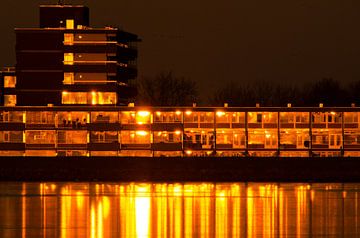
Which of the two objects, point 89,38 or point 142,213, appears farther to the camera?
point 89,38

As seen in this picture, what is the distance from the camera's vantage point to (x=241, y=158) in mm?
137250

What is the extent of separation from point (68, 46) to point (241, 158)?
32.4 m

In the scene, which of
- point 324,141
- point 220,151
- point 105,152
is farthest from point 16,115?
point 324,141

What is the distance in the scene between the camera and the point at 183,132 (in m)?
148

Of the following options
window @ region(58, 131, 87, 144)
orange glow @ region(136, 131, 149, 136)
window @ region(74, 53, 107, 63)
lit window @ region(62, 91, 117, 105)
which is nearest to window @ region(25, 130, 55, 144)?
window @ region(58, 131, 87, 144)

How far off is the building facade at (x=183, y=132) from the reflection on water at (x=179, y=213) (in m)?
48.8

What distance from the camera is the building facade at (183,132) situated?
14650 cm

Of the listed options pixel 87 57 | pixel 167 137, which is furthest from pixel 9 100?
pixel 167 137

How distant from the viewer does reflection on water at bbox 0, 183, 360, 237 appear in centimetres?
5934

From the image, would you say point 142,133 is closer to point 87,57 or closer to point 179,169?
point 179,169

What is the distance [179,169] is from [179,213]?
64.6 metres

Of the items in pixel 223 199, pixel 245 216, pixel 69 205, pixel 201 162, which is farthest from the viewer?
pixel 201 162

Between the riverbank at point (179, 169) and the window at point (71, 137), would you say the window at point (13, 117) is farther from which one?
the riverbank at point (179, 169)

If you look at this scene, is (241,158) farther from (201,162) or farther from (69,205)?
(69,205)
